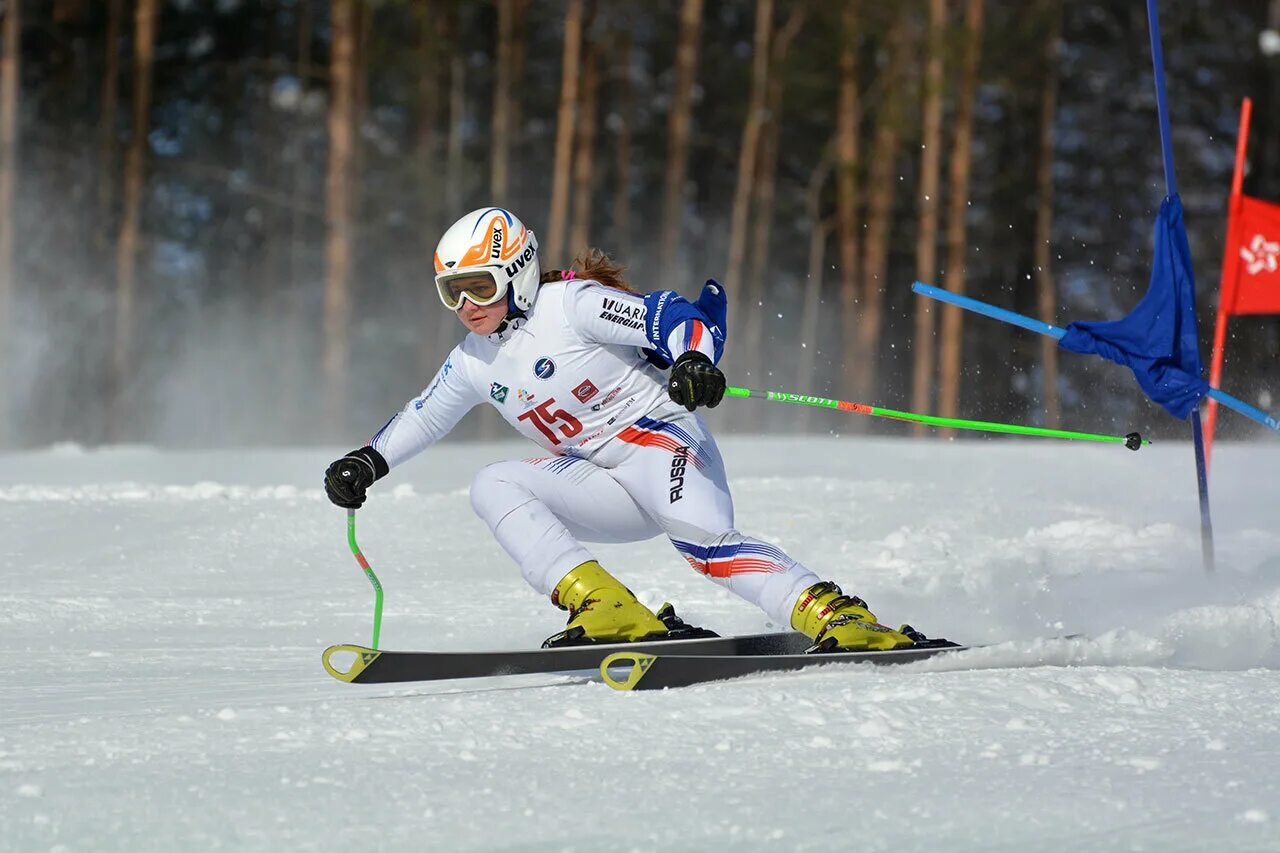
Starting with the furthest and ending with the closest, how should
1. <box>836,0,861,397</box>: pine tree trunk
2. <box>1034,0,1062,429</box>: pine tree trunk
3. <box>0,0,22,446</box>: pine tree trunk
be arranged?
<box>1034,0,1062,429</box>: pine tree trunk
<box>836,0,861,397</box>: pine tree trunk
<box>0,0,22,446</box>: pine tree trunk

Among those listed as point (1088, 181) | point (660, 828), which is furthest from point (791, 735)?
point (1088, 181)

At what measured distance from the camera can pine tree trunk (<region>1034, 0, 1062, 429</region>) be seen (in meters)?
30.2

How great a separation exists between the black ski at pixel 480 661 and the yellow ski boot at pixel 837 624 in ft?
0.93

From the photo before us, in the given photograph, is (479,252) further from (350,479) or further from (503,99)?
(503,99)

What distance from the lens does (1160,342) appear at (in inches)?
284

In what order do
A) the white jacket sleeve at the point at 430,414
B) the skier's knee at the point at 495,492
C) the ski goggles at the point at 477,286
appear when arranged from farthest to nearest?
the white jacket sleeve at the point at 430,414 < the skier's knee at the point at 495,492 < the ski goggles at the point at 477,286

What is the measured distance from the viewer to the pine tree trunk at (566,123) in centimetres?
2667

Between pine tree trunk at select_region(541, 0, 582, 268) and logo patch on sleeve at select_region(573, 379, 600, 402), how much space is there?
2192 cm

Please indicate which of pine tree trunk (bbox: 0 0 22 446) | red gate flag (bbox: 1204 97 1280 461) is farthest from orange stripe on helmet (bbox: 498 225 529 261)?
pine tree trunk (bbox: 0 0 22 446)

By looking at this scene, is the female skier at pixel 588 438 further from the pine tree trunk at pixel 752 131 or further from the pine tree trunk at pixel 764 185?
the pine tree trunk at pixel 764 185

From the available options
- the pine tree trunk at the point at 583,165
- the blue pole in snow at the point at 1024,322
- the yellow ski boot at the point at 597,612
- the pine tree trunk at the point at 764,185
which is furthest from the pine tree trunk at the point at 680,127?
the yellow ski boot at the point at 597,612

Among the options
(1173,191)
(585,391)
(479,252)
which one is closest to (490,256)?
(479,252)

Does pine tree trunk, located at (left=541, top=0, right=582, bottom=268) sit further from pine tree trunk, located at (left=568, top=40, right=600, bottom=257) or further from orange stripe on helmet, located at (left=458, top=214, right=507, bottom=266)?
orange stripe on helmet, located at (left=458, top=214, right=507, bottom=266)

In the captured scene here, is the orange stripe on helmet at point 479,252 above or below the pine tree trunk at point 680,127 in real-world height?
below
